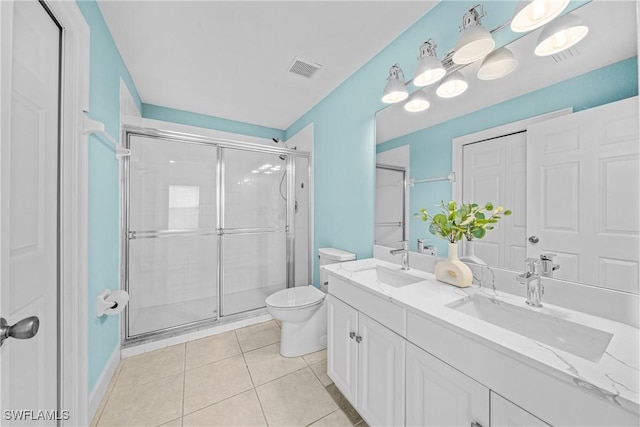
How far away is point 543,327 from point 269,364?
165 cm

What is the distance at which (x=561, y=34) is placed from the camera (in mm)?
908

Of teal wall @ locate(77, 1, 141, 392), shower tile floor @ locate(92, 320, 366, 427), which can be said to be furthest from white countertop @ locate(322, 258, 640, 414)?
teal wall @ locate(77, 1, 141, 392)

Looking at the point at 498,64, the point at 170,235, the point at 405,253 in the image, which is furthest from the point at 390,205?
the point at 170,235

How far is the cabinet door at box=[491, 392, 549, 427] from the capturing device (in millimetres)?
606

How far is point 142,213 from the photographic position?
216 centimetres

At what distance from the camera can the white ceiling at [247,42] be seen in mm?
1398

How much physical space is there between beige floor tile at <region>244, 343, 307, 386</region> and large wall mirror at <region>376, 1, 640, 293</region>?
133cm

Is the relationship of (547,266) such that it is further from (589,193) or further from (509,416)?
(509,416)

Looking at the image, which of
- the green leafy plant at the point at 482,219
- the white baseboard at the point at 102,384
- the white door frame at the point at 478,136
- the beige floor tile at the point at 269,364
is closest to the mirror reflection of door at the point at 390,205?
the white door frame at the point at 478,136

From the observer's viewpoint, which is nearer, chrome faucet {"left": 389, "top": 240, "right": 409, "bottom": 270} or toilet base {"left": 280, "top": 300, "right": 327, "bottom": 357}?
chrome faucet {"left": 389, "top": 240, "right": 409, "bottom": 270}

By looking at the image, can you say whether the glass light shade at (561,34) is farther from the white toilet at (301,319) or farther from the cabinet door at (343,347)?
the white toilet at (301,319)

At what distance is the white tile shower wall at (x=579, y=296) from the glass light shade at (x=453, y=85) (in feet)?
3.05

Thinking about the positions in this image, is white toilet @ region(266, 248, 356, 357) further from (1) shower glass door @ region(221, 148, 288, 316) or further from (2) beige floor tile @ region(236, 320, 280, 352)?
(1) shower glass door @ region(221, 148, 288, 316)

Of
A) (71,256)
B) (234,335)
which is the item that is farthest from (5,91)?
(234,335)
